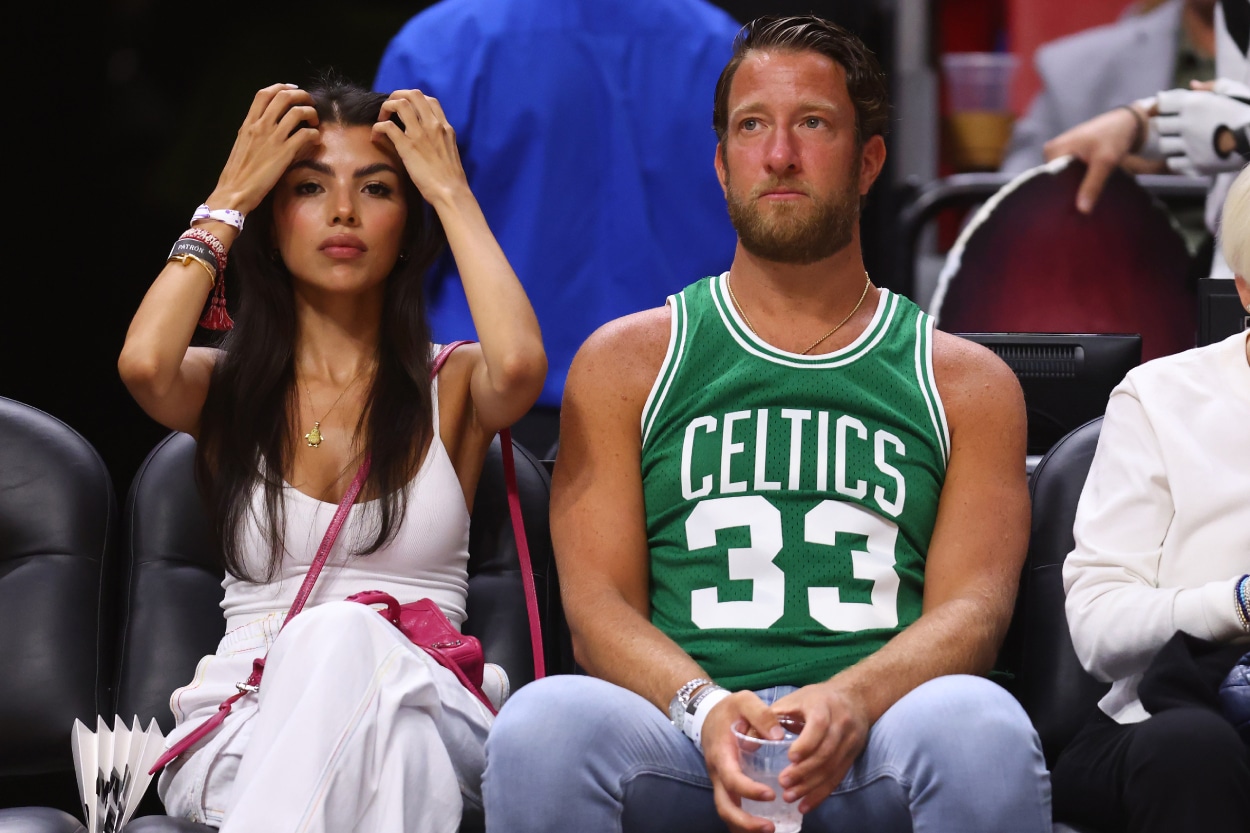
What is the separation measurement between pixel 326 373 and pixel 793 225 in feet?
2.39

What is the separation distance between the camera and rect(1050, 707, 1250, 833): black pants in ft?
5.31

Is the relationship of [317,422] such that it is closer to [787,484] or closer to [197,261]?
[197,261]

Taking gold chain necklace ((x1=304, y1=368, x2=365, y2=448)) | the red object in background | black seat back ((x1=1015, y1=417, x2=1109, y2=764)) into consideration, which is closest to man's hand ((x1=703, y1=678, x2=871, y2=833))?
black seat back ((x1=1015, y1=417, x2=1109, y2=764))

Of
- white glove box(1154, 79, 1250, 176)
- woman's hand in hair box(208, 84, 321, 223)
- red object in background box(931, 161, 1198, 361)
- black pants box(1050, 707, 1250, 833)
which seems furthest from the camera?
red object in background box(931, 161, 1198, 361)

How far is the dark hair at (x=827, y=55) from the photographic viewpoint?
2.22 meters

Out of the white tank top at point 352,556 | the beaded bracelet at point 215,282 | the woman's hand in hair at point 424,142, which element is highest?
the woman's hand in hair at point 424,142

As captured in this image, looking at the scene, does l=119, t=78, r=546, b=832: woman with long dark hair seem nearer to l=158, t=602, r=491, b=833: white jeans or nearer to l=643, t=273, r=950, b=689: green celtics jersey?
l=158, t=602, r=491, b=833: white jeans

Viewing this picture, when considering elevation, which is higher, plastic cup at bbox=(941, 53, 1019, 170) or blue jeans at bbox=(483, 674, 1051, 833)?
plastic cup at bbox=(941, 53, 1019, 170)

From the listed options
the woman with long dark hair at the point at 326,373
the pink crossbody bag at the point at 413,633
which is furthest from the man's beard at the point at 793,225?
the pink crossbody bag at the point at 413,633

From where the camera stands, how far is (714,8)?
326cm

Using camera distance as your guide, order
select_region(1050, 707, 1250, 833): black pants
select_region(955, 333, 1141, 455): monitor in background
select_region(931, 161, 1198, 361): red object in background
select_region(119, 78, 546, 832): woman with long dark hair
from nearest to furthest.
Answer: select_region(1050, 707, 1250, 833): black pants, select_region(119, 78, 546, 832): woman with long dark hair, select_region(955, 333, 1141, 455): monitor in background, select_region(931, 161, 1198, 361): red object in background

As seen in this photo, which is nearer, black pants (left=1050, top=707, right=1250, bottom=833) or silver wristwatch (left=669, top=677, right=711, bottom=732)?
black pants (left=1050, top=707, right=1250, bottom=833)

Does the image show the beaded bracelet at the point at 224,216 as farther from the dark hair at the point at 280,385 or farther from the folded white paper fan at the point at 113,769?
the folded white paper fan at the point at 113,769

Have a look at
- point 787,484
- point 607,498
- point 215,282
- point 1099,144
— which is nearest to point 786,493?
point 787,484
